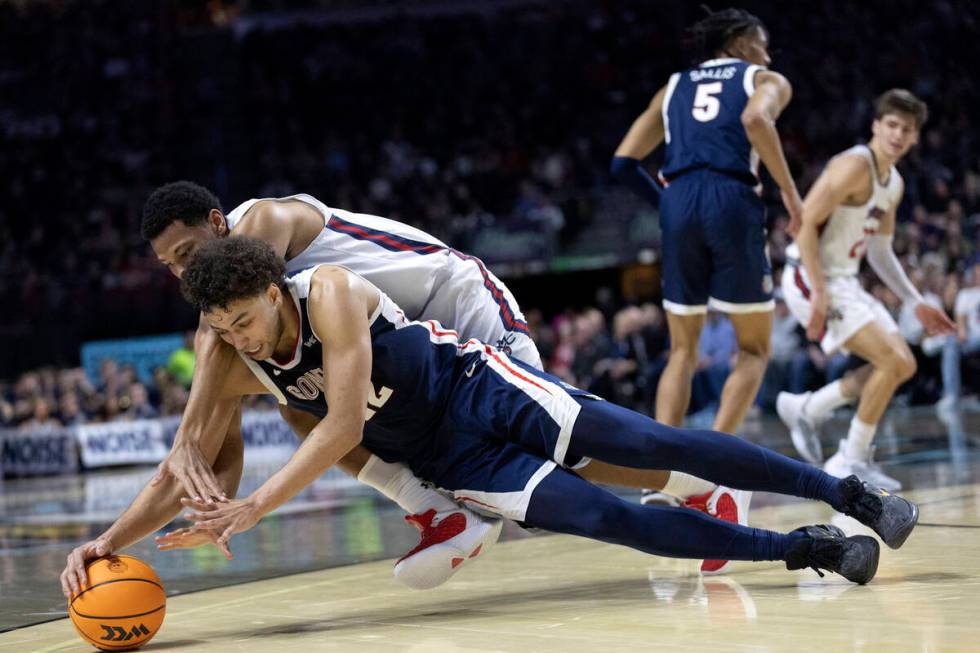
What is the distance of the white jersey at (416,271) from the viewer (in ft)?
13.1

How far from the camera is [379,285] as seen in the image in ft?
13.1

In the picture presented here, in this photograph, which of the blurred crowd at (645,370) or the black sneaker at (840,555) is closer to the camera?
the black sneaker at (840,555)

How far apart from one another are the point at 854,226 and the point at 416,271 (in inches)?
109

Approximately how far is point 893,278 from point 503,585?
3118 mm

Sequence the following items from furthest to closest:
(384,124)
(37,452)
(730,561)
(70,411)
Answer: (384,124)
(70,411)
(37,452)
(730,561)

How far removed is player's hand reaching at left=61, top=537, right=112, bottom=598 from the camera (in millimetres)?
3285

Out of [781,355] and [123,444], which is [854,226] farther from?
[123,444]

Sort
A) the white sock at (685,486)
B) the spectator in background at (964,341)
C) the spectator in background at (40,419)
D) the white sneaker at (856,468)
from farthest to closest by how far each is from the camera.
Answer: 1. the spectator in background at (40,419)
2. the spectator in background at (964,341)
3. the white sneaker at (856,468)
4. the white sock at (685,486)

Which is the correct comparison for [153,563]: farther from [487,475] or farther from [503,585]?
[487,475]

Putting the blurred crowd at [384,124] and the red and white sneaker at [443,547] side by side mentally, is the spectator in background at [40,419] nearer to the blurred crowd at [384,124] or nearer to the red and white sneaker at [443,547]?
the blurred crowd at [384,124]

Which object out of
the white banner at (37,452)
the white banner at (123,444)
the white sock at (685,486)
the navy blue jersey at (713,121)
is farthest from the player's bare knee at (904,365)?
the white banner at (37,452)

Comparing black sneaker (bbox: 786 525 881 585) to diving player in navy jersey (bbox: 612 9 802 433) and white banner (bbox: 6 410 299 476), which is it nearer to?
diving player in navy jersey (bbox: 612 9 802 433)

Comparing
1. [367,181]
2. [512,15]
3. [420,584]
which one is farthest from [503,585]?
[512,15]

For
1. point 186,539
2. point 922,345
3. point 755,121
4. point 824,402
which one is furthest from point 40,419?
point 186,539
